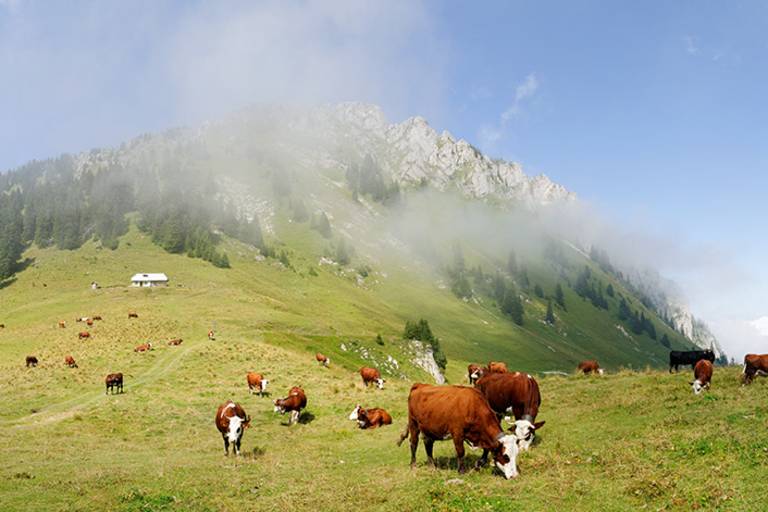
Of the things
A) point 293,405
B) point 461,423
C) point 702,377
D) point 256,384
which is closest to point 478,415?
point 461,423

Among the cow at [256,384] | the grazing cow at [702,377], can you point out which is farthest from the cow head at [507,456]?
the cow at [256,384]

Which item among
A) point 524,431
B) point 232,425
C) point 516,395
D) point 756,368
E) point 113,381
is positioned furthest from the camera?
point 113,381

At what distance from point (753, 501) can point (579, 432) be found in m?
9.41

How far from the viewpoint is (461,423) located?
16.0 meters

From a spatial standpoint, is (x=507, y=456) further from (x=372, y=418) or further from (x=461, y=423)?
(x=372, y=418)

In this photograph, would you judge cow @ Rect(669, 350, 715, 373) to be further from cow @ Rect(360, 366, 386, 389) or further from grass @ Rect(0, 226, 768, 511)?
cow @ Rect(360, 366, 386, 389)

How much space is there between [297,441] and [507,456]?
1584 centimetres

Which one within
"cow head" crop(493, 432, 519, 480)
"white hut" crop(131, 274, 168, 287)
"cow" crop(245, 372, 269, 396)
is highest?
"white hut" crop(131, 274, 168, 287)

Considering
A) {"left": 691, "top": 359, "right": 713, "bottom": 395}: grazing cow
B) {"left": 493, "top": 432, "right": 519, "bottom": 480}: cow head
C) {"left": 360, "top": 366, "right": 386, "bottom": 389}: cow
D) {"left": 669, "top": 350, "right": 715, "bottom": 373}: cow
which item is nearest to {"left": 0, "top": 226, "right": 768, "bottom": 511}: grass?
{"left": 493, "top": 432, "right": 519, "bottom": 480}: cow head

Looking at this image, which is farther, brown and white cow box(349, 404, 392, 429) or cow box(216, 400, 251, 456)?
brown and white cow box(349, 404, 392, 429)

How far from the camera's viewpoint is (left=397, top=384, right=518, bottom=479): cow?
1498 centimetres

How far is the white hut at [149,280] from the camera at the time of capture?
11081cm

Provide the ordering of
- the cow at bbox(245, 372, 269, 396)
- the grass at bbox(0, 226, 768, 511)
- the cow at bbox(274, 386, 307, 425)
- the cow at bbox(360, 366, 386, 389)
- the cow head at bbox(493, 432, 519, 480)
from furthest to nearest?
the cow at bbox(360, 366, 386, 389)
the cow at bbox(245, 372, 269, 396)
the cow at bbox(274, 386, 307, 425)
the cow head at bbox(493, 432, 519, 480)
the grass at bbox(0, 226, 768, 511)

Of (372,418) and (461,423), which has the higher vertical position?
(461,423)
